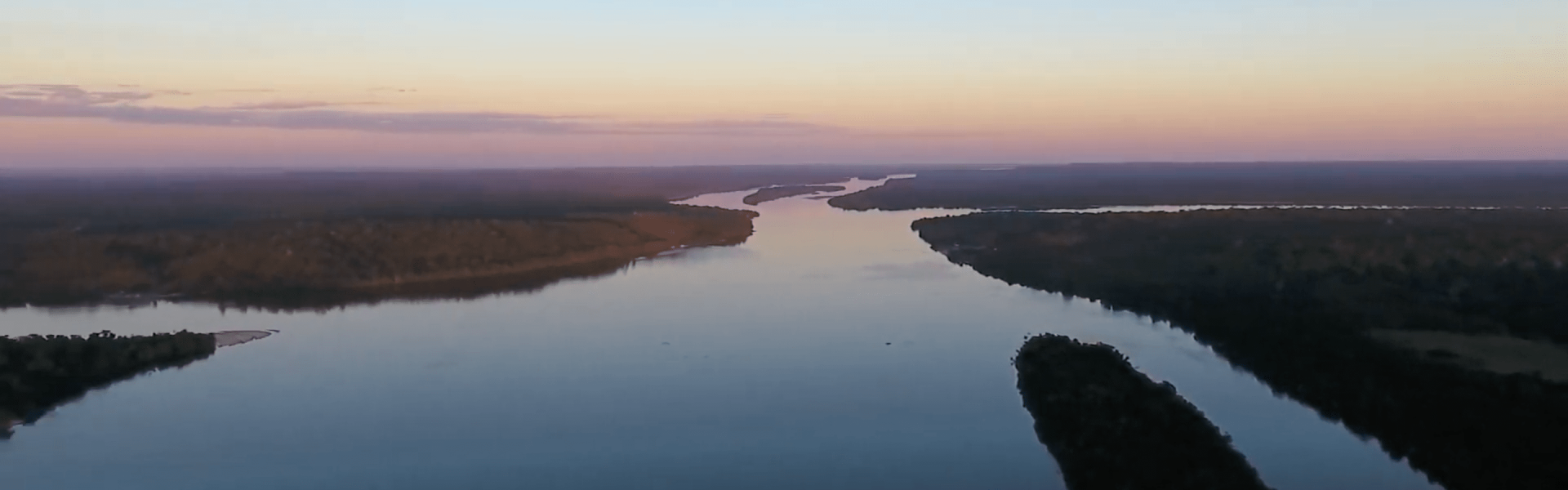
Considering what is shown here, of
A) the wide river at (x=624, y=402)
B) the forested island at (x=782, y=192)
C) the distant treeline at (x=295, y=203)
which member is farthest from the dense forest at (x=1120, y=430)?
the forested island at (x=782, y=192)

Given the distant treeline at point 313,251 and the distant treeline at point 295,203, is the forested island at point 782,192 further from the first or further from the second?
the distant treeline at point 313,251

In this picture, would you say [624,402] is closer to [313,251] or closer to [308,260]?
[308,260]

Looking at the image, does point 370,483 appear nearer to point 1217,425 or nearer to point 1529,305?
point 1217,425

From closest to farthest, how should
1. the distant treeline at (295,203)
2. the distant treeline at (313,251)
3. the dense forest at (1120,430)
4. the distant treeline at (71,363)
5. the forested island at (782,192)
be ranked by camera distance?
the dense forest at (1120,430)
the distant treeline at (71,363)
the distant treeline at (313,251)
the distant treeline at (295,203)
the forested island at (782,192)

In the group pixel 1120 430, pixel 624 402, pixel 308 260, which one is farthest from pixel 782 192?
pixel 1120 430

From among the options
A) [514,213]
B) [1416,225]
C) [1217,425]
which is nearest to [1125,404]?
[1217,425]

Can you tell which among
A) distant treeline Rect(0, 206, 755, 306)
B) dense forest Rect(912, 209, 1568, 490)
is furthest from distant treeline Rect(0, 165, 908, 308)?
dense forest Rect(912, 209, 1568, 490)
